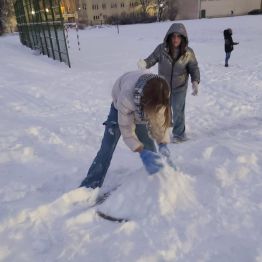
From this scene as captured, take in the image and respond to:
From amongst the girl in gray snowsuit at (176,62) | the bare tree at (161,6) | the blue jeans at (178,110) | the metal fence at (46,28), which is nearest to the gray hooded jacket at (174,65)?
the girl in gray snowsuit at (176,62)

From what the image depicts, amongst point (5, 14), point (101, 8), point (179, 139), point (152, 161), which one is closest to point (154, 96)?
point (152, 161)

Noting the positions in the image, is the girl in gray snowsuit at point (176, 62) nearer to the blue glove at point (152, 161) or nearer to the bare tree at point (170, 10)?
the blue glove at point (152, 161)

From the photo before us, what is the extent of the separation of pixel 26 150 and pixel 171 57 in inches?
98.2

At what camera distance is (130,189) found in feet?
12.5

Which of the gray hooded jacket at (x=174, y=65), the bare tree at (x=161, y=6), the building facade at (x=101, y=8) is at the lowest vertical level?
the building facade at (x=101, y=8)

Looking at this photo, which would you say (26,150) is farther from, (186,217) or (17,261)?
(186,217)

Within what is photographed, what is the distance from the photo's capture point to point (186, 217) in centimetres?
339

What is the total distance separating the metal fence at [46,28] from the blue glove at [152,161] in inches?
360

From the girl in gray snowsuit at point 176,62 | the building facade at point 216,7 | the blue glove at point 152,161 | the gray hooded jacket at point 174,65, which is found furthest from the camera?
the building facade at point 216,7

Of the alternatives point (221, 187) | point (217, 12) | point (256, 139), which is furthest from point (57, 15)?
point (217, 12)

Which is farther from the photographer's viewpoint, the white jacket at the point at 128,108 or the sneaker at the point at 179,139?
the sneaker at the point at 179,139

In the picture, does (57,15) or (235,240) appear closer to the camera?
(235,240)

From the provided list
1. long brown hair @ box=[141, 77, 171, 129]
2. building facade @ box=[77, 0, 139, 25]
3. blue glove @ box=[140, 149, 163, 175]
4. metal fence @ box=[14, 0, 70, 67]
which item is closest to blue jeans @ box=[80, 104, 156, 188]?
blue glove @ box=[140, 149, 163, 175]

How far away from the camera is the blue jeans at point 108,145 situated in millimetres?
3789
